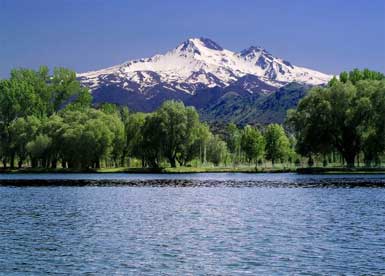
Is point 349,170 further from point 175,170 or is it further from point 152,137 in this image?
point 152,137

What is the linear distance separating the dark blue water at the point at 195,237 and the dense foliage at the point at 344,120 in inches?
2522

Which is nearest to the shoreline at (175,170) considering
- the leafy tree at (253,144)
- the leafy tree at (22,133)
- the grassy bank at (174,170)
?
the grassy bank at (174,170)

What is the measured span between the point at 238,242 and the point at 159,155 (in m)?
118

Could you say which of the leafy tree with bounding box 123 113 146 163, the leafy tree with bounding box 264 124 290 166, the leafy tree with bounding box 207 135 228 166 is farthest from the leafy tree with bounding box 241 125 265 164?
the leafy tree with bounding box 123 113 146 163

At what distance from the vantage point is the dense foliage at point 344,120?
120938mm

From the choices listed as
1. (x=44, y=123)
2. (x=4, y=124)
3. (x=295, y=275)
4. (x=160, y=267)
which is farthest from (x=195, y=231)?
(x=4, y=124)

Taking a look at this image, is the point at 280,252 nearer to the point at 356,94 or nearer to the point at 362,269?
the point at 362,269

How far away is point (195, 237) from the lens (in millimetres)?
34469

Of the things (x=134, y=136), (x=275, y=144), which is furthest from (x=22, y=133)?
(x=275, y=144)

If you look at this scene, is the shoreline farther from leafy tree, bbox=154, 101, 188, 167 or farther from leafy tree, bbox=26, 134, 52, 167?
leafy tree, bbox=26, 134, 52, 167

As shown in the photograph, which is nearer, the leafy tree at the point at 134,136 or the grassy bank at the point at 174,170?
the grassy bank at the point at 174,170

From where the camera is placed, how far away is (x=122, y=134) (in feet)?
495

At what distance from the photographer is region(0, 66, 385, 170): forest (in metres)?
125

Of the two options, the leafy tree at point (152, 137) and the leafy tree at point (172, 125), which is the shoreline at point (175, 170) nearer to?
the leafy tree at point (152, 137)
